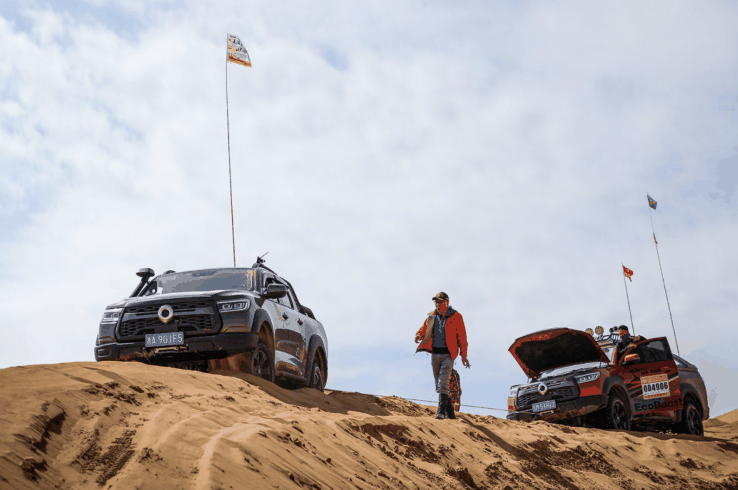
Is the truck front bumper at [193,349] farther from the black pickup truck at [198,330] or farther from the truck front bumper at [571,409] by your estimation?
the truck front bumper at [571,409]

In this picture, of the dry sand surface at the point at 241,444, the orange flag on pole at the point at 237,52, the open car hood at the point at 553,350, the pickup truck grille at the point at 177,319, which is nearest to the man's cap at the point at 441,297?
the dry sand surface at the point at 241,444

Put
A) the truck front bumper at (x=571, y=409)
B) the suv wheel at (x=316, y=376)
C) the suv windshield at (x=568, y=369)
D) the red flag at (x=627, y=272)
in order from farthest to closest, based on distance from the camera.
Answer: the red flag at (x=627, y=272) → the suv windshield at (x=568, y=369) → the truck front bumper at (x=571, y=409) → the suv wheel at (x=316, y=376)

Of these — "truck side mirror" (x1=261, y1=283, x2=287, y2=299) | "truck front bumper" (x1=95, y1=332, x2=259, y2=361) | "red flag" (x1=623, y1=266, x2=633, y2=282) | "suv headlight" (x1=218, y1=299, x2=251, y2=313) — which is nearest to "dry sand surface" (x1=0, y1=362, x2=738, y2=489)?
"truck front bumper" (x1=95, y1=332, x2=259, y2=361)

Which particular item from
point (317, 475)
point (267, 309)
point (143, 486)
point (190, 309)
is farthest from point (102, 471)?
point (267, 309)

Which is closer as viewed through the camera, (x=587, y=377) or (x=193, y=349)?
(x=193, y=349)

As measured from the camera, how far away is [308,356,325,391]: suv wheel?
11820 mm

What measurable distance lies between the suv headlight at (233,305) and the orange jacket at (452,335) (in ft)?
8.13

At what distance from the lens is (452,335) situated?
32.8 feet

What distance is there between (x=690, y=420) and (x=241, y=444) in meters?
11.4

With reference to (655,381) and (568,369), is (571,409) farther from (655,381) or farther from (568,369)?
(655,381)

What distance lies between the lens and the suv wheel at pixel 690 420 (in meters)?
13.9

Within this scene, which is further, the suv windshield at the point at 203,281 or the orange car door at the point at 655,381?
the orange car door at the point at 655,381

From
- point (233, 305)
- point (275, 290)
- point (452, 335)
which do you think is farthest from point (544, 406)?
point (233, 305)

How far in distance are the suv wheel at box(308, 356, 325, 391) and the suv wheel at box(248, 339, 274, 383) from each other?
181 centimetres
